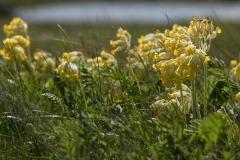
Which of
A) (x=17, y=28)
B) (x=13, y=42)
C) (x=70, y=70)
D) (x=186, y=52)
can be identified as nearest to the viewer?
(x=186, y=52)

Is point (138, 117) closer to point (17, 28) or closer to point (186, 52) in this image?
point (186, 52)

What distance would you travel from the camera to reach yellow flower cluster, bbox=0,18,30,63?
3338 millimetres

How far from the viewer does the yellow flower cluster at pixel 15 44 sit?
3.34 metres

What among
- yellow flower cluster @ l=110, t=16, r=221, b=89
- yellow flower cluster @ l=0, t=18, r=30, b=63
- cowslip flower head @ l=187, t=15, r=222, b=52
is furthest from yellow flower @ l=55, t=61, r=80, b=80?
cowslip flower head @ l=187, t=15, r=222, b=52

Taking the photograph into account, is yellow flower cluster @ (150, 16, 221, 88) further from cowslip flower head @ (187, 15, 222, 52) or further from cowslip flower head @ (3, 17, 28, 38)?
cowslip flower head @ (3, 17, 28, 38)

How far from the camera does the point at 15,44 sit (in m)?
3.56

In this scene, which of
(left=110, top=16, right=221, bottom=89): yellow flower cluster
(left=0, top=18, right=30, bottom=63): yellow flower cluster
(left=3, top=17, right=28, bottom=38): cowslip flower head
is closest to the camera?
(left=110, top=16, right=221, bottom=89): yellow flower cluster

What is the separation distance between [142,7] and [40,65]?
91.0 ft

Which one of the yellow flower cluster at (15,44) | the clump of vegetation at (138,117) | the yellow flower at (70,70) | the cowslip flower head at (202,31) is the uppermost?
the yellow flower cluster at (15,44)

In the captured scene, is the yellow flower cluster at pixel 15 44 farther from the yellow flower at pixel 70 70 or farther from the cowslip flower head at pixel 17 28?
the yellow flower at pixel 70 70

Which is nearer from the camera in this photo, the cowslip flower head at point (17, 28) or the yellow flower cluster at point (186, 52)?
the yellow flower cluster at point (186, 52)

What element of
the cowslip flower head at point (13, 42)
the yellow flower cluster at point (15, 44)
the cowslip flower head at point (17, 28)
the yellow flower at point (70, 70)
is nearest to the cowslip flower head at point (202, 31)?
the yellow flower at point (70, 70)

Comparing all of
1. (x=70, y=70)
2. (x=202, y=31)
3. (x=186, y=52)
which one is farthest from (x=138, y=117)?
(x=70, y=70)

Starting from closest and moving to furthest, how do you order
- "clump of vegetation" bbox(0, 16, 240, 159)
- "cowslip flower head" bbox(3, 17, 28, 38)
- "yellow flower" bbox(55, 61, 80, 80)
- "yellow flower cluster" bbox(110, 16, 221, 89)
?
1. "clump of vegetation" bbox(0, 16, 240, 159)
2. "yellow flower cluster" bbox(110, 16, 221, 89)
3. "yellow flower" bbox(55, 61, 80, 80)
4. "cowslip flower head" bbox(3, 17, 28, 38)
